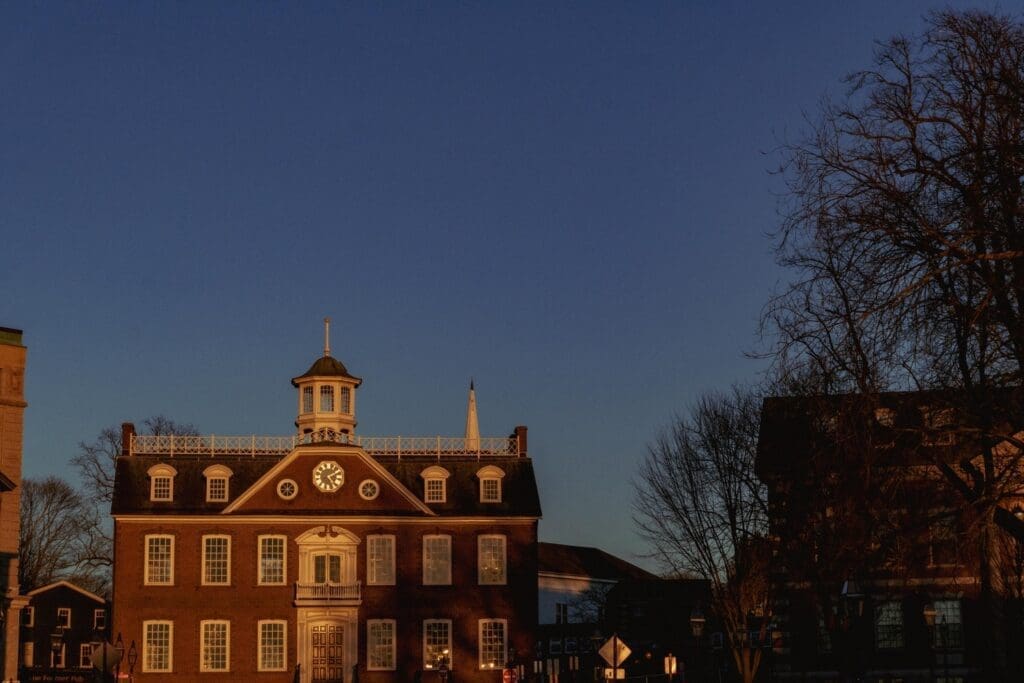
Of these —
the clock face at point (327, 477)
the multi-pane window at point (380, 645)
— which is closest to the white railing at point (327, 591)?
the multi-pane window at point (380, 645)

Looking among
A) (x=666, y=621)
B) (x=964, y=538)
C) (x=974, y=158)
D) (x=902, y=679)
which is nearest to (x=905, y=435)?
(x=964, y=538)

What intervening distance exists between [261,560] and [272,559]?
1.60ft

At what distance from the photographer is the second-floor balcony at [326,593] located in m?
66.6

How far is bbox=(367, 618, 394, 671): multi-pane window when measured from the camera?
66.7 metres

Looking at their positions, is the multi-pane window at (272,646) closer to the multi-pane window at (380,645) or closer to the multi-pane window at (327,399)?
the multi-pane window at (380,645)

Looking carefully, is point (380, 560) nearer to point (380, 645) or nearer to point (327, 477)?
point (380, 645)

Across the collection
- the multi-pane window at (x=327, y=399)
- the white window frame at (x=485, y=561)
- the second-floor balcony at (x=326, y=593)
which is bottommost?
the second-floor balcony at (x=326, y=593)

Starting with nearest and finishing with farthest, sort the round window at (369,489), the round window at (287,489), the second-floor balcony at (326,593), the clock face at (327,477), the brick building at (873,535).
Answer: the brick building at (873,535), the second-floor balcony at (326,593), the round window at (287,489), the clock face at (327,477), the round window at (369,489)

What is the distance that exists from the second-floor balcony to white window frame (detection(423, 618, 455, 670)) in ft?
11.1

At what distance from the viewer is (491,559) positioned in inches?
2689

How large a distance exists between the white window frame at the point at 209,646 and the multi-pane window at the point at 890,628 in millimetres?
27859

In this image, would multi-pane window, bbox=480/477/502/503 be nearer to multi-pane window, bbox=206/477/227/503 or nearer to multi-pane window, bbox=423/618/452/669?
multi-pane window, bbox=423/618/452/669

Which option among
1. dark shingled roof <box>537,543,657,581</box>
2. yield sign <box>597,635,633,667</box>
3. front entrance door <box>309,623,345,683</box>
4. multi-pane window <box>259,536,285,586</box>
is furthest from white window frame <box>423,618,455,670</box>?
dark shingled roof <box>537,543,657,581</box>

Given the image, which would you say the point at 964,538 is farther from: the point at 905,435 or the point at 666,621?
the point at 666,621
